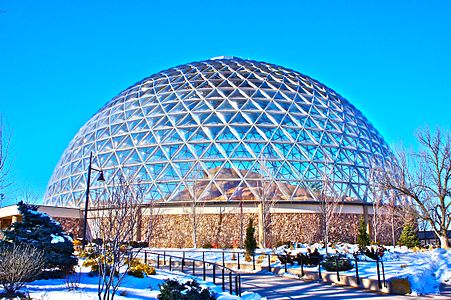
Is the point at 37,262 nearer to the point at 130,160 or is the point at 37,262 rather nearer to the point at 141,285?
the point at 141,285

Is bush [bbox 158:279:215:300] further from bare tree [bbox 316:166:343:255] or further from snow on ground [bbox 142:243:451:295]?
bare tree [bbox 316:166:343:255]

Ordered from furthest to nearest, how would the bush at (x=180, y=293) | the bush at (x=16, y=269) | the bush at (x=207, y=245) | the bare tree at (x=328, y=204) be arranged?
the bush at (x=207, y=245) → the bare tree at (x=328, y=204) → the bush at (x=16, y=269) → the bush at (x=180, y=293)

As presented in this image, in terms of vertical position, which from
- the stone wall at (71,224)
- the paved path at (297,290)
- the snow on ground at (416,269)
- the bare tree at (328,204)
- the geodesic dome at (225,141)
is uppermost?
the geodesic dome at (225,141)

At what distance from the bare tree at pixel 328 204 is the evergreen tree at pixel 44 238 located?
1669 cm

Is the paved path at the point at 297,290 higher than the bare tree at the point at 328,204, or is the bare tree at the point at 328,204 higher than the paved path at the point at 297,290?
the bare tree at the point at 328,204

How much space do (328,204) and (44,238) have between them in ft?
63.7

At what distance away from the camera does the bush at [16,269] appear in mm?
9672

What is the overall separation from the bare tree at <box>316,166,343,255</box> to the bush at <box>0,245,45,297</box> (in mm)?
18189

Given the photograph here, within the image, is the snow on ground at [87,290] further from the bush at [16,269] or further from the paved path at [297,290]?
the paved path at [297,290]

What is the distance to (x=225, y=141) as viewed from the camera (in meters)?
31.2

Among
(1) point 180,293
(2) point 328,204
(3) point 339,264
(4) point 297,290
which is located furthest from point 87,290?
(2) point 328,204

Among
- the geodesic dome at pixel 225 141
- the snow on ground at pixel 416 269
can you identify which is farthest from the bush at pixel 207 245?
the snow on ground at pixel 416 269

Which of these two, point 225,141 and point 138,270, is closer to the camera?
point 138,270

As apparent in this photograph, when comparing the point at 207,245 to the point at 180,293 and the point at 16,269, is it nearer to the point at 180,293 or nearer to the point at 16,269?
the point at 16,269
